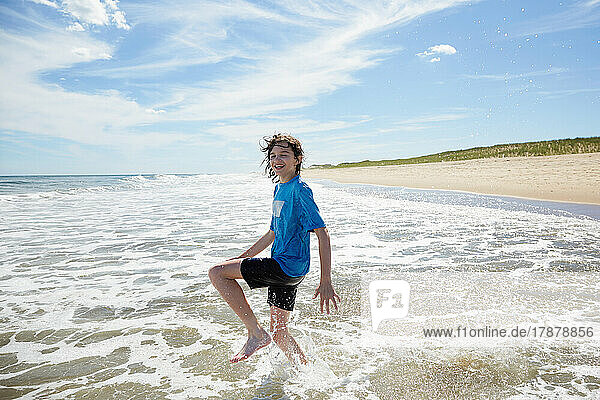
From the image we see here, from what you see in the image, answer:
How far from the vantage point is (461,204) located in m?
13.8

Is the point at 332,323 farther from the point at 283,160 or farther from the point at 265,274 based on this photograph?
the point at 283,160

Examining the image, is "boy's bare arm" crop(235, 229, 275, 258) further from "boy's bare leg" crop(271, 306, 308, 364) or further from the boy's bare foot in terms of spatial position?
the boy's bare foot

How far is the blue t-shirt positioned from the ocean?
0.93m

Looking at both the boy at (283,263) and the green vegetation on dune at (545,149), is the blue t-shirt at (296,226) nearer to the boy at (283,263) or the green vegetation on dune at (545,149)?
the boy at (283,263)

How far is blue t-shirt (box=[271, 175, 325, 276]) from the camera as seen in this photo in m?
2.93

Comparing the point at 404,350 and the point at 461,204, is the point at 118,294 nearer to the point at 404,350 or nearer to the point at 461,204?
the point at 404,350

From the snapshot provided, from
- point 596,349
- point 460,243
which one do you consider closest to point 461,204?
point 460,243

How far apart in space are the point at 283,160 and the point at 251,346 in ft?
4.78

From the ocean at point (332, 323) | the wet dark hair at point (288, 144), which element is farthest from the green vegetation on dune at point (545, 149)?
the wet dark hair at point (288, 144)

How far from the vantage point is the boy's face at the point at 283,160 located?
3164 millimetres

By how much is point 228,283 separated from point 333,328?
137 cm

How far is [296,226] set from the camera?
9.76ft

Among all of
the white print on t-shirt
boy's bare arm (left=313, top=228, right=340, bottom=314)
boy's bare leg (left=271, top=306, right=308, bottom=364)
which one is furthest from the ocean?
the white print on t-shirt

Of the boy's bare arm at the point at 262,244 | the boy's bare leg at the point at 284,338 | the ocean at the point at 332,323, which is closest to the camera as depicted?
the ocean at the point at 332,323
